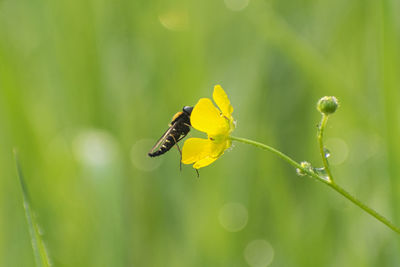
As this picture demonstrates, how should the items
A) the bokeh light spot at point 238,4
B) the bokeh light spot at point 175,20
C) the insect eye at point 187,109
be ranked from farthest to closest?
the bokeh light spot at point 175,20
the bokeh light spot at point 238,4
the insect eye at point 187,109

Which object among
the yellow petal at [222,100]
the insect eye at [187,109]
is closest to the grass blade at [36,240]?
the yellow petal at [222,100]

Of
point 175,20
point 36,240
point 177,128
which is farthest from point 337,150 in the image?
point 36,240

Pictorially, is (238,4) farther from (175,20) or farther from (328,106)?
(328,106)

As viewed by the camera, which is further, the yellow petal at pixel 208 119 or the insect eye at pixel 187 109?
the insect eye at pixel 187 109

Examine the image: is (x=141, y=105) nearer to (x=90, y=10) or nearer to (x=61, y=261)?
(x=90, y=10)

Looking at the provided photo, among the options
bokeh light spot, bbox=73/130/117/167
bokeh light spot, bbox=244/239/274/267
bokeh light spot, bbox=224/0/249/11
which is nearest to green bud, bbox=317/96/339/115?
bokeh light spot, bbox=244/239/274/267

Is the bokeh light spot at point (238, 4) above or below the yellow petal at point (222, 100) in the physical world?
above

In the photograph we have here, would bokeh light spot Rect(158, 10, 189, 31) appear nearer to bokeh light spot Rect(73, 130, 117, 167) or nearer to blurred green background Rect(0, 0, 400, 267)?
blurred green background Rect(0, 0, 400, 267)

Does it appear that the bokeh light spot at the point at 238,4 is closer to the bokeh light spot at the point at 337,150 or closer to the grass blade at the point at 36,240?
the bokeh light spot at the point at 337,150
